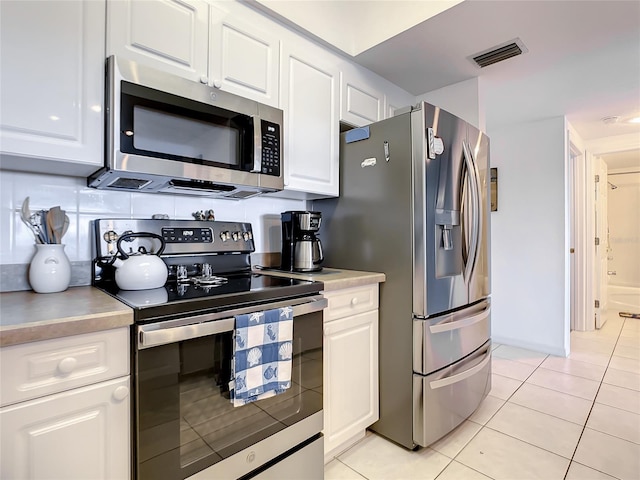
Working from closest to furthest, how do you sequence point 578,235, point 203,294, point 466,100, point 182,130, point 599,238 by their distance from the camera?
point 203,294 < point 182,130 < point 466,100 < point 578,235 < point 599,238

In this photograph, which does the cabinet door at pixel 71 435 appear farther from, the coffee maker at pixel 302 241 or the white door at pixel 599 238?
the white door at pixel 599 238

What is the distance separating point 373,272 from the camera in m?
1.88

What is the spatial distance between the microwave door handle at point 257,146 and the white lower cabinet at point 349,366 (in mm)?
674

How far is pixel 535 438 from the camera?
185 centimetres

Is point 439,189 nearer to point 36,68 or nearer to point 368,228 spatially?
point 368,228

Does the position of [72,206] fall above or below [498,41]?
below

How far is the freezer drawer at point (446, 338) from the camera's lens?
1674 millimetres

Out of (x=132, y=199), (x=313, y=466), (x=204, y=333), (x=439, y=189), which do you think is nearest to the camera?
(x=204, y=333)

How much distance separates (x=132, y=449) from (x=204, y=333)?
36 centimetres

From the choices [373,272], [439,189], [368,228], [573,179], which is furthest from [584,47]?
[573,179]

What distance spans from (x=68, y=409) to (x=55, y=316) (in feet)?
0.79

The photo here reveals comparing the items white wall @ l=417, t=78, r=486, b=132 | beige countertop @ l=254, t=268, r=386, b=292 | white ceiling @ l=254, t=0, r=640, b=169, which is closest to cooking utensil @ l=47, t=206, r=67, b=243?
beige countertop @ l=254, t=268, r=386, b=292

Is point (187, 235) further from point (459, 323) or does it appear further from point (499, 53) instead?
point (499, 53)

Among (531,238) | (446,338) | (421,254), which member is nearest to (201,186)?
(421,254)
